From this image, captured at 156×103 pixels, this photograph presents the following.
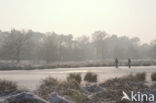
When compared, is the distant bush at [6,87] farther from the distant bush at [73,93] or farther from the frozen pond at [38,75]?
the distant bush at [73,93]

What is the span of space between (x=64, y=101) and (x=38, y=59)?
74472 mm

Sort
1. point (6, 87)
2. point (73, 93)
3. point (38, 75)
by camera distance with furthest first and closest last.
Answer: point (38, 75) < point (6, 87) < point (73, 93)

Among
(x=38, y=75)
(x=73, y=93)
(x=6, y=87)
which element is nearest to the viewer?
(x=73, y=93)

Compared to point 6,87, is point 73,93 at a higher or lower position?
lower

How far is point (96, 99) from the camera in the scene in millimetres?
11031

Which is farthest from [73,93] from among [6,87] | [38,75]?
[38,75]

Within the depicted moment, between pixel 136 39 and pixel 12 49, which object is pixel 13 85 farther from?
pixel 136 39

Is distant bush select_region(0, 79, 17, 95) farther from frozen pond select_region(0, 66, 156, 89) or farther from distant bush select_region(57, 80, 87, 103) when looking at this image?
→ distant bush select_region(57, 80, 87, 103)

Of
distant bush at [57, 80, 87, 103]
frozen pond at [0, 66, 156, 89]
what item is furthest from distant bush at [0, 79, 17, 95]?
distant bush at [57, 80, 87, 103]

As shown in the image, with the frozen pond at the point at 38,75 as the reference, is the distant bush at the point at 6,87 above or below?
above

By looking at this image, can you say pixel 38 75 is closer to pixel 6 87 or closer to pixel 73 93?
pixel 6 87

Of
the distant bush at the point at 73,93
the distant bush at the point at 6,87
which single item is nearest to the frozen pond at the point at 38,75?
the distant bush at the point at 6,87

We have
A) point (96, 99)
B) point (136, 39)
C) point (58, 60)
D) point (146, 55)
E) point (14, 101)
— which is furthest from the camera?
point (136, 39)

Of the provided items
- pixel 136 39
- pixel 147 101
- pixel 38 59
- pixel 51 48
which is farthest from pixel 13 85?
pixel 136 39
